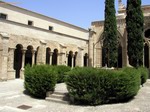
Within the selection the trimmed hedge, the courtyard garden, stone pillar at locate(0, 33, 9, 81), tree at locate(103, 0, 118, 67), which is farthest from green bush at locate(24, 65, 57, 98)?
tree at locate(103, 0, 118, 67)

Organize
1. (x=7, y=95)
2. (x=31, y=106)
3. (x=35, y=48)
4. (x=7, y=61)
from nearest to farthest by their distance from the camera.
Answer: (x=31, y=106) < (x=7, y=95) < (x=7, y=61) < (x=35, y=48)

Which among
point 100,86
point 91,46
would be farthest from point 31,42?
point 100,86

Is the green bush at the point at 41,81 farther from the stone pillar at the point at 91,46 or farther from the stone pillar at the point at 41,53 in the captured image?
the stone pillar at the point at 91,46

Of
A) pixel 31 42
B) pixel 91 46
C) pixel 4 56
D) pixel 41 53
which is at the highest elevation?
pixel 91 46

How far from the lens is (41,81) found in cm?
1012

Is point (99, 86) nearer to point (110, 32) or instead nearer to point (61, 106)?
point (61, 106)

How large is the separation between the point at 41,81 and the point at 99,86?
3.37 metres

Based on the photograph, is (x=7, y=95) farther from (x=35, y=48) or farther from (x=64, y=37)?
(x=64, y=37)

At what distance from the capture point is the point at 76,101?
895cm

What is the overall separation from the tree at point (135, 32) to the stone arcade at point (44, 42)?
783 cm

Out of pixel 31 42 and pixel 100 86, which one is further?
pixel 31 42

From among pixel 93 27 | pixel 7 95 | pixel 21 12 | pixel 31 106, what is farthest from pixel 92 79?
pixel 93 27

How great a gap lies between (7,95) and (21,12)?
47.2 feet

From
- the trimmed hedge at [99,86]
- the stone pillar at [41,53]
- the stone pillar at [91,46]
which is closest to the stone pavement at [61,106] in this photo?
the trimmed hedge at [99,86]
